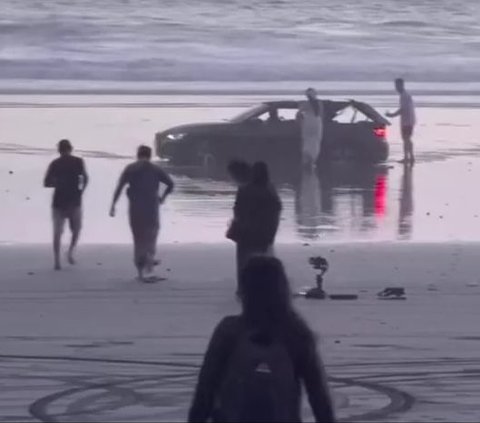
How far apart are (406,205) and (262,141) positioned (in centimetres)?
637

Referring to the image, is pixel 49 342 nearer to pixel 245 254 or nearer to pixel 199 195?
pixel 245 254

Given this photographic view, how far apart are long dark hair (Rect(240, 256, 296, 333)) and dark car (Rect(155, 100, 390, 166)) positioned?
21803 millimetres

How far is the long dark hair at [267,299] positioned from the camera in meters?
6.33

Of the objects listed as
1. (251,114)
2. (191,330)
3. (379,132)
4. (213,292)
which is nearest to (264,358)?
(191,330)

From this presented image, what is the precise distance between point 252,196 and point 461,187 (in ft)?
35.0

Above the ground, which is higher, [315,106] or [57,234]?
[315,106]

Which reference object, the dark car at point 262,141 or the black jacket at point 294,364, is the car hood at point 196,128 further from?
the black jacket at point 294,364

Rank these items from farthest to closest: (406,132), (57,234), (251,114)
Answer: (251,114)
(406,132)
(57,234)

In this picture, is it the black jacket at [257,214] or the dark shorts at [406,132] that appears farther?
the dark shorts at [406,132]

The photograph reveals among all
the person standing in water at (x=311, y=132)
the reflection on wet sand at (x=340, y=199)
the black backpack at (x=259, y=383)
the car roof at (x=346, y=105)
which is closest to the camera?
the black backpack at (x=259, y=383)

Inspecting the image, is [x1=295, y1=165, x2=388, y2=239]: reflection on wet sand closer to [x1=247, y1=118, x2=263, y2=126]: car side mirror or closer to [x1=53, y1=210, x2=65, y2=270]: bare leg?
[x1=247, y1=118, x2=263, y2=126]: car side mirror

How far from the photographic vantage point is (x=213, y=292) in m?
15.7

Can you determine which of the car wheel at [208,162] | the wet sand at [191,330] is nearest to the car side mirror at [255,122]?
the car wheel at [208,162]

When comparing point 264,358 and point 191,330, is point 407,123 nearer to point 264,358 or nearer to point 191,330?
point 191,330
